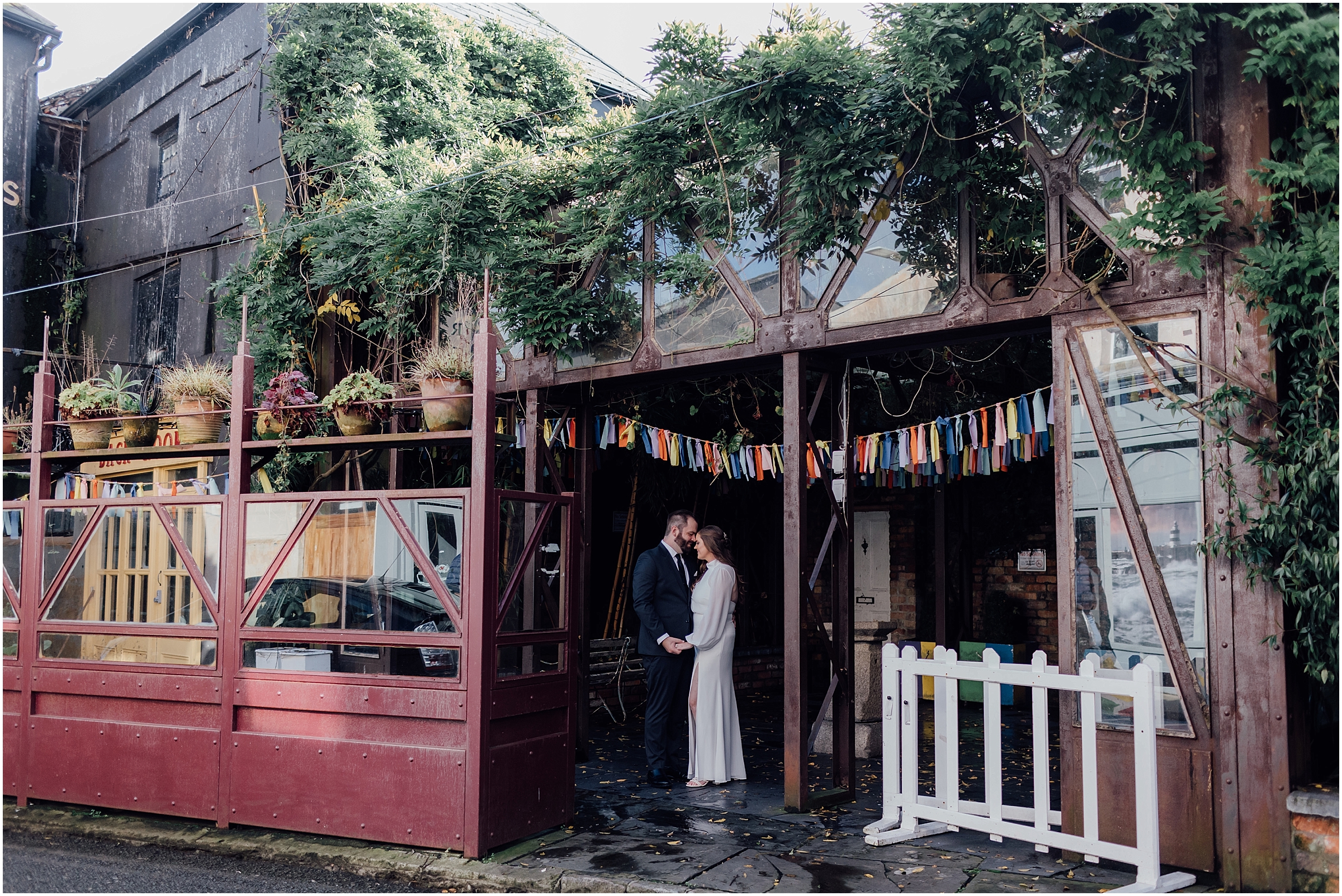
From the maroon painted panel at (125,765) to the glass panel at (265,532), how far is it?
1133 millimetres

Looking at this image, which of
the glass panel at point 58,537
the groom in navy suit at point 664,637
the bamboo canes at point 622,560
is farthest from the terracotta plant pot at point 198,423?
the bamboo canes at point 622,560

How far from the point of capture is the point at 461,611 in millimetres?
6566

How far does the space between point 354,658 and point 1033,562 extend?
8.12 meters

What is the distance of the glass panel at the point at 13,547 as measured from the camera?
28.0 ft

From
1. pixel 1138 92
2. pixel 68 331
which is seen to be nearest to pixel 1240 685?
pixel 1138 92

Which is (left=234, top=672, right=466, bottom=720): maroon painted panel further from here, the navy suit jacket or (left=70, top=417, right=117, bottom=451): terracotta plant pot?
(left=70, top=417, right=117, bottom=451): terracotta plant pot

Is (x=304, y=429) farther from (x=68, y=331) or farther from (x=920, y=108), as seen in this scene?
(x=68, y=331)

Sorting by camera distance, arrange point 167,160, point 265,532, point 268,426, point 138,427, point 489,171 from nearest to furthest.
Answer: point 265,532 < point 268,426 < point 138,427 < point 489,171 < point 167,160

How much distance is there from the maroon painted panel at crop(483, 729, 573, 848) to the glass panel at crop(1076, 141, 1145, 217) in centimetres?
474

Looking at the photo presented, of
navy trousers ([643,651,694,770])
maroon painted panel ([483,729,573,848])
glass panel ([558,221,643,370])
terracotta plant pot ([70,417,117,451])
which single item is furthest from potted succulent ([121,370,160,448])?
navy trousers ([643,651,694,770])

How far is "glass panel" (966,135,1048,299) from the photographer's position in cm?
660

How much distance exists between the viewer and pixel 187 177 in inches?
549

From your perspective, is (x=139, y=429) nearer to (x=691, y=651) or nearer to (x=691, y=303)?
(x=691, y=303)

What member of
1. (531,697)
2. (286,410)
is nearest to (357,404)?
(286,410)
